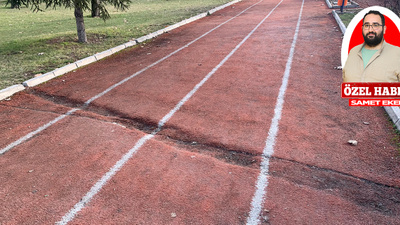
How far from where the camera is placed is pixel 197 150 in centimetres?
491

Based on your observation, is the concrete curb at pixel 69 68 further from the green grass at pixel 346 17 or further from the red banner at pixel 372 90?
the green grass at pixel 346 17

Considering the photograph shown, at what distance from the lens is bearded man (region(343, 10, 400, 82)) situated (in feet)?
15.4

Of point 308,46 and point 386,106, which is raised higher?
point 308,46

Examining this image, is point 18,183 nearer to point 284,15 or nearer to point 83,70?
point 83,70

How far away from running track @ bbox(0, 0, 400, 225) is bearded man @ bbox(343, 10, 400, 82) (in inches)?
40.4

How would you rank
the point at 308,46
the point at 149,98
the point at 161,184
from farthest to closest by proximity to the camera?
1. the point at 308,46
2. the point at 149,98
3. the point at 161,184

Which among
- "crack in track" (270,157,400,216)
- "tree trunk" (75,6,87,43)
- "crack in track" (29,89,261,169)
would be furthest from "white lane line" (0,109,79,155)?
"tree trunk" (75,6,87,43)

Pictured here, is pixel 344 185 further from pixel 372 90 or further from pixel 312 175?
pixel 372 90

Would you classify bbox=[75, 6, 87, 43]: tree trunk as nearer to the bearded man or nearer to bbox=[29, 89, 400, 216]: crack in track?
bbox=[29, 89, 400, 216]: crack in track

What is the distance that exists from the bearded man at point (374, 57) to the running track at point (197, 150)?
1026 millimetres

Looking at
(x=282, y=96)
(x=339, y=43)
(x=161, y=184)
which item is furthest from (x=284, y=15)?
(x=161, y=184)

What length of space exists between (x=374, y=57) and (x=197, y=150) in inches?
123

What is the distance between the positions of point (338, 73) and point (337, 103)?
2170 millimetres

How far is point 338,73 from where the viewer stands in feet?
27.1
